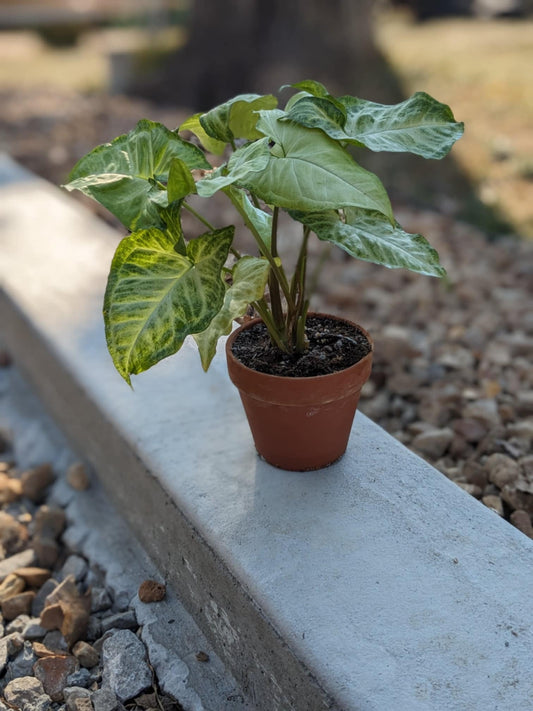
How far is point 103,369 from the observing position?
5.45 ft

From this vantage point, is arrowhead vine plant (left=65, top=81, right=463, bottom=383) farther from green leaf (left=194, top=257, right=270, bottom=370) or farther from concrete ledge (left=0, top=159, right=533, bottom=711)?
concrete ledge (left=0, top=159, right=533, bottom=711)

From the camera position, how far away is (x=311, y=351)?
1267mm

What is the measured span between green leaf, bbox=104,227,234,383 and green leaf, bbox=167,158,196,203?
0.27ft

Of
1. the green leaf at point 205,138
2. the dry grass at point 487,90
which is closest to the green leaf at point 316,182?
the green leaf at point 205,138

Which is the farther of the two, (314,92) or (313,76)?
(313,76)

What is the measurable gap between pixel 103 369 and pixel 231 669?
0.74m

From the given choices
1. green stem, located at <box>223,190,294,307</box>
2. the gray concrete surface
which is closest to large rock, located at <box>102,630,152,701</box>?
the gray concrete surface

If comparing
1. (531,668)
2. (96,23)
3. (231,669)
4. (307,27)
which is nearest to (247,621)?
(231,669)

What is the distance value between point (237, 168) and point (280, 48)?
437 centimetres

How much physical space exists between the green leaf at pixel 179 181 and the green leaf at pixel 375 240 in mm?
175

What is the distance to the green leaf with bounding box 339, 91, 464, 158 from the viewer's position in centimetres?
108

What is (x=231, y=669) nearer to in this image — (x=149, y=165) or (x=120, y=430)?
(x=120, y=430)

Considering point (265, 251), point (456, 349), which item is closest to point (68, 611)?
point (265, 251)

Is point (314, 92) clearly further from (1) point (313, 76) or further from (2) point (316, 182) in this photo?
(1) point (313, 76)
